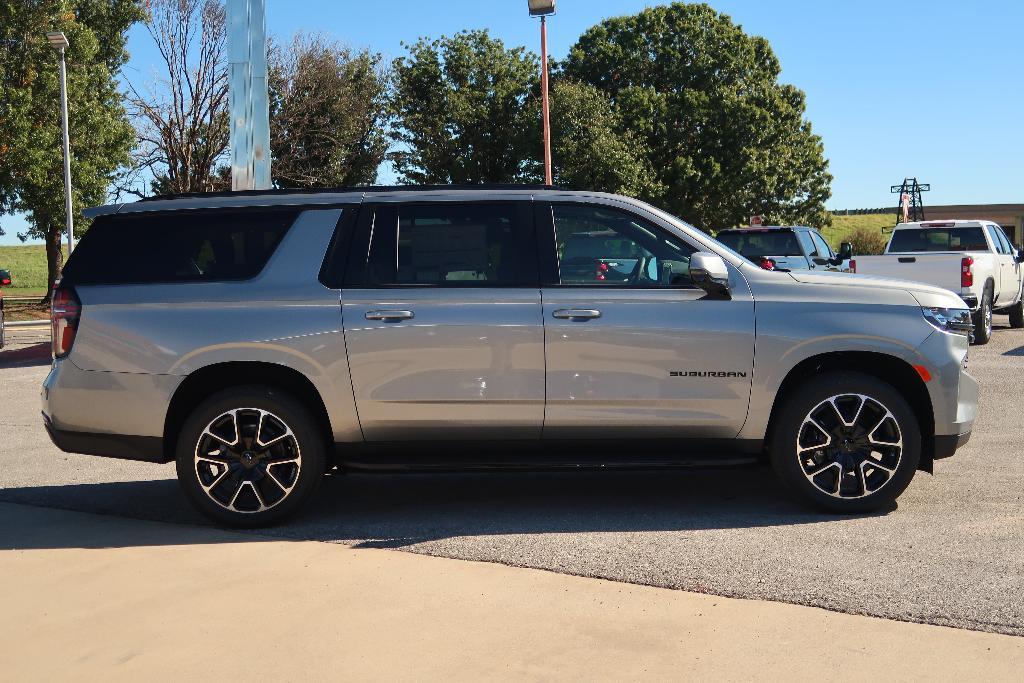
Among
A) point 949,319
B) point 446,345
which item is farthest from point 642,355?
point 949,319

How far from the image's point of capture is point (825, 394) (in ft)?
20.6

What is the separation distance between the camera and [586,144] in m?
46.7

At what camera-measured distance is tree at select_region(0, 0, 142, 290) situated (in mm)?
33281

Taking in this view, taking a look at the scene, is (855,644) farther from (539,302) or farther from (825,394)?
(539,302)

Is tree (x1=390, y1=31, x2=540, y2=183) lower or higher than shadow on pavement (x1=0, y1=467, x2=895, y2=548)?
higher

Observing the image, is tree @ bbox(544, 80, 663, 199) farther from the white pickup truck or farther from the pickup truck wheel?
the white pickup truck

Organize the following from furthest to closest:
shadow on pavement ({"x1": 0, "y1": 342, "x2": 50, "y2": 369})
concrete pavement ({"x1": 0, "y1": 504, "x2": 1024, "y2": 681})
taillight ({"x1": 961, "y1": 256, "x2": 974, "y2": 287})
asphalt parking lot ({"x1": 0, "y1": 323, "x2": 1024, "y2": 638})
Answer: shadow on pavement ({"x1": 0, "y1": 342, "x2": 50, "y2": 369})
taillight ({"x1": 961, "y1": 256, "x2": 974, "y2": 287})
asphalt parking lot ({"x1": 0, "y1": 323, "x2": 1024, "y2": 638})
concrete pavement ({"x1": 0, "y1": 504, "x2": 1024, "y2": 681})

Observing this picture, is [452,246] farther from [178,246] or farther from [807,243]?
[807,243]

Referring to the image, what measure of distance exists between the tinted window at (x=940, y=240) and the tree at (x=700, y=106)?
31.6 m

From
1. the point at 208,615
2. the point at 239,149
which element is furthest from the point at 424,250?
the point at 239,149

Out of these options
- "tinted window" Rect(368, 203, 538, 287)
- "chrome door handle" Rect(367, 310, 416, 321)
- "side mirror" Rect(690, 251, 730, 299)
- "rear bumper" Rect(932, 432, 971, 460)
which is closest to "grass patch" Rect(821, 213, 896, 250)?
"rear bumper" Rect(932, 432, 971, 460)

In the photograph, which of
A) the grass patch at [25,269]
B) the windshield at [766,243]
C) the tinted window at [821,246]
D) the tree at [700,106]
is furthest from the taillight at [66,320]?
the grass patch at [25,269]

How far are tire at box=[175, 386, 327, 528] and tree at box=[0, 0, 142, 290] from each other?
99.2 feet

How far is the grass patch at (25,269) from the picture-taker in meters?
56.7
